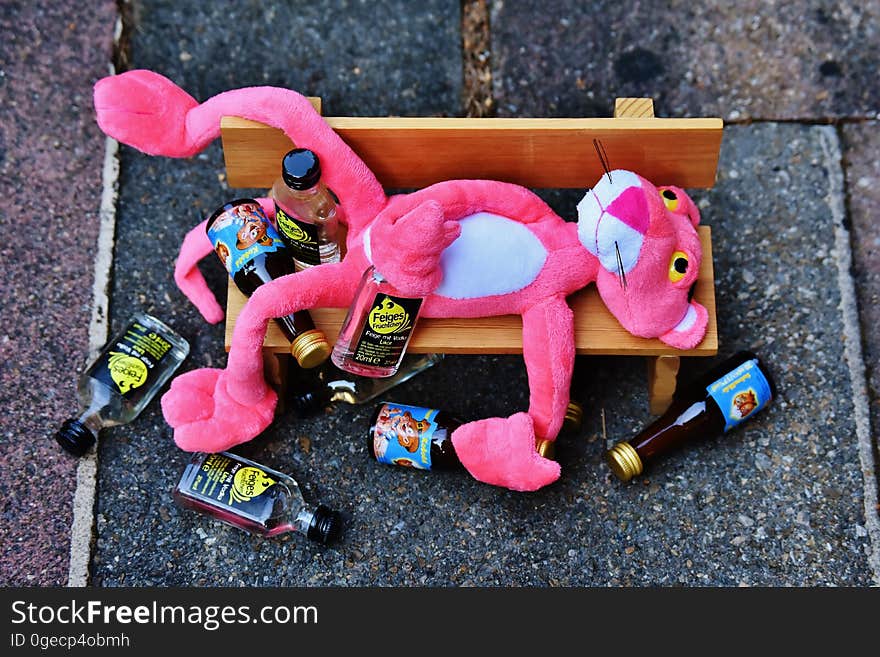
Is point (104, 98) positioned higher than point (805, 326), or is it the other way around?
point (104, 98)

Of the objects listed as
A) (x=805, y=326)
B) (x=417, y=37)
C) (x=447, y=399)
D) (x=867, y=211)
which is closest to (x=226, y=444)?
(x=447, y=399)

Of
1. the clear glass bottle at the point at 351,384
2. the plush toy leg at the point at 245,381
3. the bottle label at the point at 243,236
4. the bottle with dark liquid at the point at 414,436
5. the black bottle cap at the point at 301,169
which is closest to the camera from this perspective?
the black bottle cap at the point at 301,169

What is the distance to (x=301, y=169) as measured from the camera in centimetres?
178

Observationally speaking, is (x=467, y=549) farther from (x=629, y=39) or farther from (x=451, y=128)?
(x=629, y=39)

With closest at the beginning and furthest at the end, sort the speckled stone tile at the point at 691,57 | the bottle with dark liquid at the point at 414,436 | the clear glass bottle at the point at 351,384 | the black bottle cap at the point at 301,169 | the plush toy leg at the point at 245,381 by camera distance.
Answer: the black bottle cap at the point at 301,169
the plush toy leg at the point at 245,381
the bottle with dark liquid at the point at 414,436
the clear glass bottle at the point at 351,384
the speckled stone tile at the point at 691,57

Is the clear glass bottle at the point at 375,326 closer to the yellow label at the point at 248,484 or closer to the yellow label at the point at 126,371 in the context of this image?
the yellow label at the point at 248,484

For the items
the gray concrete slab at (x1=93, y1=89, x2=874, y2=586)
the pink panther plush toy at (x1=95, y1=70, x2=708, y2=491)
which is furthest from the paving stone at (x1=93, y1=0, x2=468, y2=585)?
the pink panther plush toy at (x1=95, y1=70, x2=708, y2=491)

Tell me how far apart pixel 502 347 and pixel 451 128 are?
0.42 m

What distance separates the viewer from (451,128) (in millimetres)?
1892

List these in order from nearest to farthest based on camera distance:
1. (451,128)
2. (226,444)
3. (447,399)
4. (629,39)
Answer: (451,128)
(226,444)
(447,399)
(629,39)

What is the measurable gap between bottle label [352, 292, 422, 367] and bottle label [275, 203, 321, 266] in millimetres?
174

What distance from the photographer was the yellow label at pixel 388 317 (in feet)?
6.15

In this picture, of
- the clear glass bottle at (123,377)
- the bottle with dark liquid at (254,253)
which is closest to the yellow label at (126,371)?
the clear glass bottle at (123,377)

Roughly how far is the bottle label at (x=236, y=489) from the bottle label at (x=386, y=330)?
1.17ft
